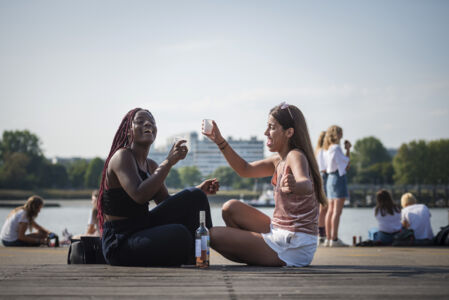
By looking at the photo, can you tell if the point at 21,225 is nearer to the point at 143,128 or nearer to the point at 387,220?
the point at 387,220

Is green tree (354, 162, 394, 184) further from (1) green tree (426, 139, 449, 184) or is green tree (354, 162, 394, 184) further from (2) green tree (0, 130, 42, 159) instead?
(2) green tree (0, 130, 42, 159)

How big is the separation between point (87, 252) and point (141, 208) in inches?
28.9

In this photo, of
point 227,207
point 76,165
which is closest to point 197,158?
point 76,165

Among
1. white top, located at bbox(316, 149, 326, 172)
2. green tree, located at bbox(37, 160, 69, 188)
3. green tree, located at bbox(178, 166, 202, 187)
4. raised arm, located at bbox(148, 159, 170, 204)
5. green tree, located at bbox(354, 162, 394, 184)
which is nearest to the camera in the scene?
raised arm, located at bbox(148, 159, 170, 204)

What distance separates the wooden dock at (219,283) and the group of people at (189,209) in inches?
9.2

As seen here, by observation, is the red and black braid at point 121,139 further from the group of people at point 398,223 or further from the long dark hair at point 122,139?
the group of people at point 398,223

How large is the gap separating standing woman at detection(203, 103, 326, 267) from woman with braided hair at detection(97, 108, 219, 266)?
346 millimetres

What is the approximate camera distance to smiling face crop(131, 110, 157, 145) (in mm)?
4883

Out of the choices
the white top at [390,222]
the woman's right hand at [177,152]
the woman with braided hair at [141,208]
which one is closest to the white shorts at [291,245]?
the woman with braided hair at [141,208]

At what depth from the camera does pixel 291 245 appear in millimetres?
4805

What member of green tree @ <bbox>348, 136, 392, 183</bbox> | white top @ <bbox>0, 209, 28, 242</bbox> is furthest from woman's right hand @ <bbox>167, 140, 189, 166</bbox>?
green tree @ <bbox>348, 136, 392, 183</bbox>

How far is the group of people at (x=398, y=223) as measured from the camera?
10.5 m

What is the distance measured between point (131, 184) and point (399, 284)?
204cm

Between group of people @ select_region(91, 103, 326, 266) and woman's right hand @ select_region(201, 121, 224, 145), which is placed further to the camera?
woman's right hand @ select_region(201, 121, 224, 145)
